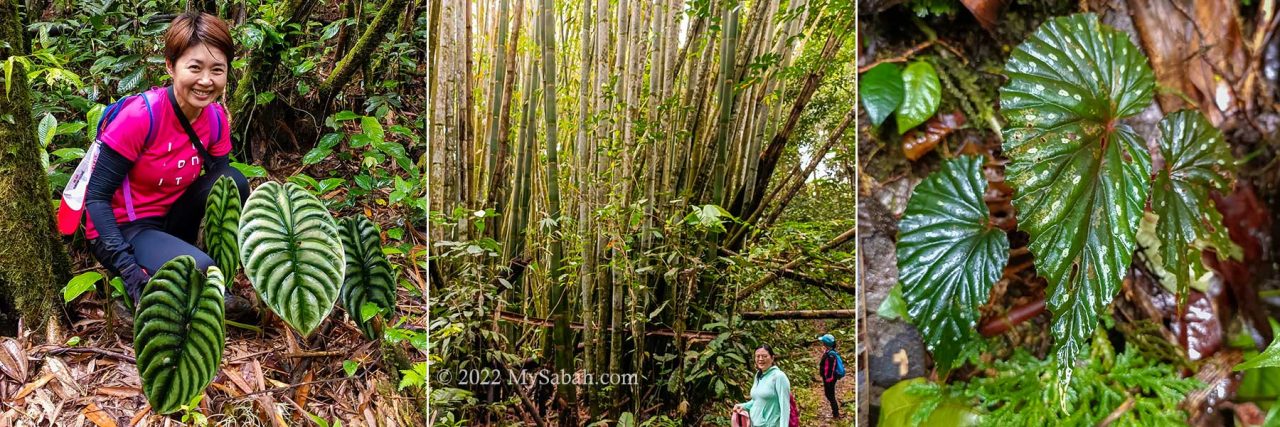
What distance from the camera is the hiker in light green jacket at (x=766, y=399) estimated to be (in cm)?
112

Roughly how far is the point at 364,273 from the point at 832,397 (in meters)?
0.78

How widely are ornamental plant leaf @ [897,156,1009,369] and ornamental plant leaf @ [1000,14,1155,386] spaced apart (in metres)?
0.11

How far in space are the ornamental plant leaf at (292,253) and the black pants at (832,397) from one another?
0.79 m

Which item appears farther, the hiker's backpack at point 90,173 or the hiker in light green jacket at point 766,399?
the hiker in light green jacket at point 766,399

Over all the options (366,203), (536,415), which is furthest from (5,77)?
(536,415)

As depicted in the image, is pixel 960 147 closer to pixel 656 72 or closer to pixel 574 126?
pixel 656 72

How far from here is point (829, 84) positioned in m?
1.13

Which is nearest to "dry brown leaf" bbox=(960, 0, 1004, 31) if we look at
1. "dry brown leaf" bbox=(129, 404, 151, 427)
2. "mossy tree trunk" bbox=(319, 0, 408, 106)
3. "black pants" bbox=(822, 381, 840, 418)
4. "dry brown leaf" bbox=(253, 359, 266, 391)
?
"black pants" bbox=(822, 381, 840, 418)

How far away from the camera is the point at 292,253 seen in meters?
0.99

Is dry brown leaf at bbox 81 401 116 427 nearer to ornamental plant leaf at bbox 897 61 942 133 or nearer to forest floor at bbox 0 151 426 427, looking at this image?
forest floor at bbox 0 151 426 427

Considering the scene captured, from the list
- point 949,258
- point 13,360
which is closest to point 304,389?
point 13,360

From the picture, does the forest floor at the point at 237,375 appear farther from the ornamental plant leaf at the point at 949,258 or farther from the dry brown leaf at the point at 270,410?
the ornamental plant leaf at the point at 949,258

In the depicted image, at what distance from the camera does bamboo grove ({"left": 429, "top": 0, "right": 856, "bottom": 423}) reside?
41.7 inches

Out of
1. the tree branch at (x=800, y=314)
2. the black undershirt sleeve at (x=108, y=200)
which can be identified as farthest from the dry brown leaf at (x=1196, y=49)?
the black undershirt sleeve at (x=108, y=200)
